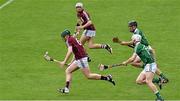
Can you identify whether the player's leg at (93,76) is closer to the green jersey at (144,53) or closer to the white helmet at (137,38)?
the white helmet at (137,38)

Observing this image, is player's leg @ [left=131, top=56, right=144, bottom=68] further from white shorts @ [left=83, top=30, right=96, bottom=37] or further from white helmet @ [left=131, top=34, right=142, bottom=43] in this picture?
white shorts @ [left=83, top=30, right=96, bottom=37]

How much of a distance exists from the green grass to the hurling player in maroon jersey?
0.54 metres

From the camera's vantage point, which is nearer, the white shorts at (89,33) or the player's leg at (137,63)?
the player's leg at (137,63)

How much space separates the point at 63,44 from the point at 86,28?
336 cm

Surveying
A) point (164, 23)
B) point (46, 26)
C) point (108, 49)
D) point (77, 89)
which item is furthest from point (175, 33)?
point (77, 89)

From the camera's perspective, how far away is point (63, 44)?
1362 inches

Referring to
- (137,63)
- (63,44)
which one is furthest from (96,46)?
(137,63)

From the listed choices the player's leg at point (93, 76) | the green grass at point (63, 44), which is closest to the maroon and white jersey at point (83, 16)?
the green grass at point (63, 44)

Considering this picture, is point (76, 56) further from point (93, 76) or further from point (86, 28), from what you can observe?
point (86, 28)

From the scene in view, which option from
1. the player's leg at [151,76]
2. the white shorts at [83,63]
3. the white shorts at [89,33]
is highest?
the white shorts at [89,33]

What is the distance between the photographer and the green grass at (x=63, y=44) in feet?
90.2

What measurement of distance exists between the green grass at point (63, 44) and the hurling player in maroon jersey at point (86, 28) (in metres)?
0.54

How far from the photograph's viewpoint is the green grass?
90.2 feet

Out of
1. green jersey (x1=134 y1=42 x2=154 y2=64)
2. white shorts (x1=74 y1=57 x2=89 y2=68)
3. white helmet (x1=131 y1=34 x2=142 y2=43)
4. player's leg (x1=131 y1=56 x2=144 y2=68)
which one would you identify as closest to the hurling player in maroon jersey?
player's leg (x1=131 y1=56 x2=144 y2=68)
